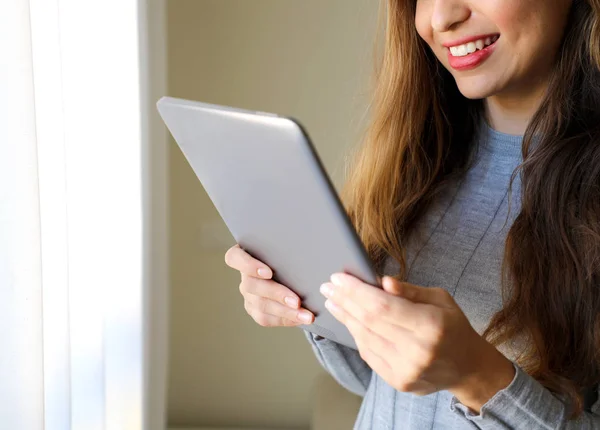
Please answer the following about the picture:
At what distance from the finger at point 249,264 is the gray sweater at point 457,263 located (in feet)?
0.76

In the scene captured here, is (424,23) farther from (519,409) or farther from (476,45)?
(519,409)

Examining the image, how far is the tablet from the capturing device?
0.69 m

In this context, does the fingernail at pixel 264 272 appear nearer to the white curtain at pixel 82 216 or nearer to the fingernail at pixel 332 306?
the fingernail at pixel 332 306

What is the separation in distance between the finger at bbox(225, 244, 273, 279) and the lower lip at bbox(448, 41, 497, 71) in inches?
15.3

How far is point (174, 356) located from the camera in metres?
2.43

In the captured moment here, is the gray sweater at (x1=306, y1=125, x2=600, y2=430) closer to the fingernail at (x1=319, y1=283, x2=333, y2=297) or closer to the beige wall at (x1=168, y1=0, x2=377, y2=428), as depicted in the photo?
the fingernail at (x1=319, y1=283, x2=333, y2=297)

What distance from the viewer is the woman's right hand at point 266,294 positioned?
91 centimetres

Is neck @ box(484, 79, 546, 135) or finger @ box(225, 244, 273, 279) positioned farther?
neck @ box(484, 79, 546, 135)

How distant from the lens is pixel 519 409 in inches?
31.4

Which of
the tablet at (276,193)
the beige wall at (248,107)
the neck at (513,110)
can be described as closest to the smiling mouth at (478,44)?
the neck at (513,110)

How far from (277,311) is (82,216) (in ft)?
1.70

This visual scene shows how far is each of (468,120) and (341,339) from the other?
1.51ft

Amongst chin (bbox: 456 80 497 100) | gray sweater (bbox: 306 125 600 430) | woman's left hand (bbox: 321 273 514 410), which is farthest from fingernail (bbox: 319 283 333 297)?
chin (bbox: 456 80 497 100)

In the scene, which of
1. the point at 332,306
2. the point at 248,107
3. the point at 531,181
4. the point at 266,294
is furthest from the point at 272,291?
the point at 248,107
